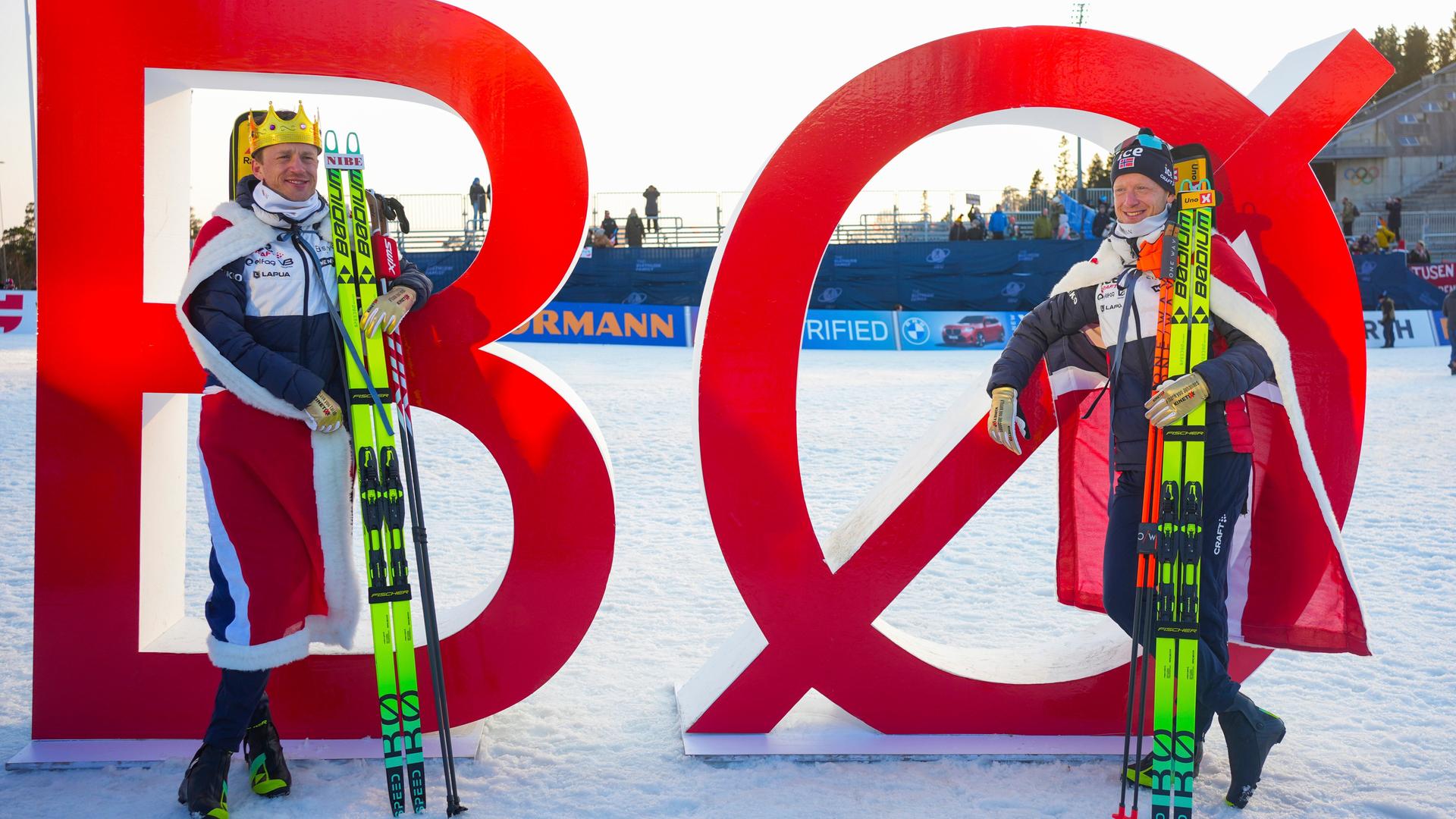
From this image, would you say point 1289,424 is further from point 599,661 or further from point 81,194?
point 81,194

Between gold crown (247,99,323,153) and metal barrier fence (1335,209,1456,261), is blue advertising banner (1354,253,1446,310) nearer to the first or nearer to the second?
metal barrier fence (1335,209,1456,261)

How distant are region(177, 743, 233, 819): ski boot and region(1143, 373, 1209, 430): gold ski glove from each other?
2815 millimetres

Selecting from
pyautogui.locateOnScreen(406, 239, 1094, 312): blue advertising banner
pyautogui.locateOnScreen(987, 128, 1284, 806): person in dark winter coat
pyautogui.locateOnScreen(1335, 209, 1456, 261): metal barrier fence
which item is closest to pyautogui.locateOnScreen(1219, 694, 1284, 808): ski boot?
pyautogui.locateOnScreen(987, 128, 1284, 806): person in dark winter coat

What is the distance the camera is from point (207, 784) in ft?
10.6

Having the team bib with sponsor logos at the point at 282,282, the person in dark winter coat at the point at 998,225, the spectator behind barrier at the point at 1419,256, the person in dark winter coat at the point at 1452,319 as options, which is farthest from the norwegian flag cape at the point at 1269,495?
the spectator behind barrier at the point at 1419,256

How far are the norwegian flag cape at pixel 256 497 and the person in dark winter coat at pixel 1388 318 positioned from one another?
2239 cm

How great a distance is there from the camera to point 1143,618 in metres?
3.29

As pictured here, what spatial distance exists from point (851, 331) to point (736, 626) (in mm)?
17011

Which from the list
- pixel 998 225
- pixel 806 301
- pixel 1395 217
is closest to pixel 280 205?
pixel 806 301

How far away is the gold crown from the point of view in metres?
3.26

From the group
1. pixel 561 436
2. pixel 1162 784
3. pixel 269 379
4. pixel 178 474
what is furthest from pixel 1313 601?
pixel 178 474

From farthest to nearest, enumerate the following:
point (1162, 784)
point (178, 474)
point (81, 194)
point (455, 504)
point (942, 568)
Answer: point (455, 504), point (942, 568), point (178, 474), point (81, 194), point (1162, 784)

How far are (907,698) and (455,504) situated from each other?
439 centimetres

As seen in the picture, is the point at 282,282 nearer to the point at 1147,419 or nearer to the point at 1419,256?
the point at 1147,419
